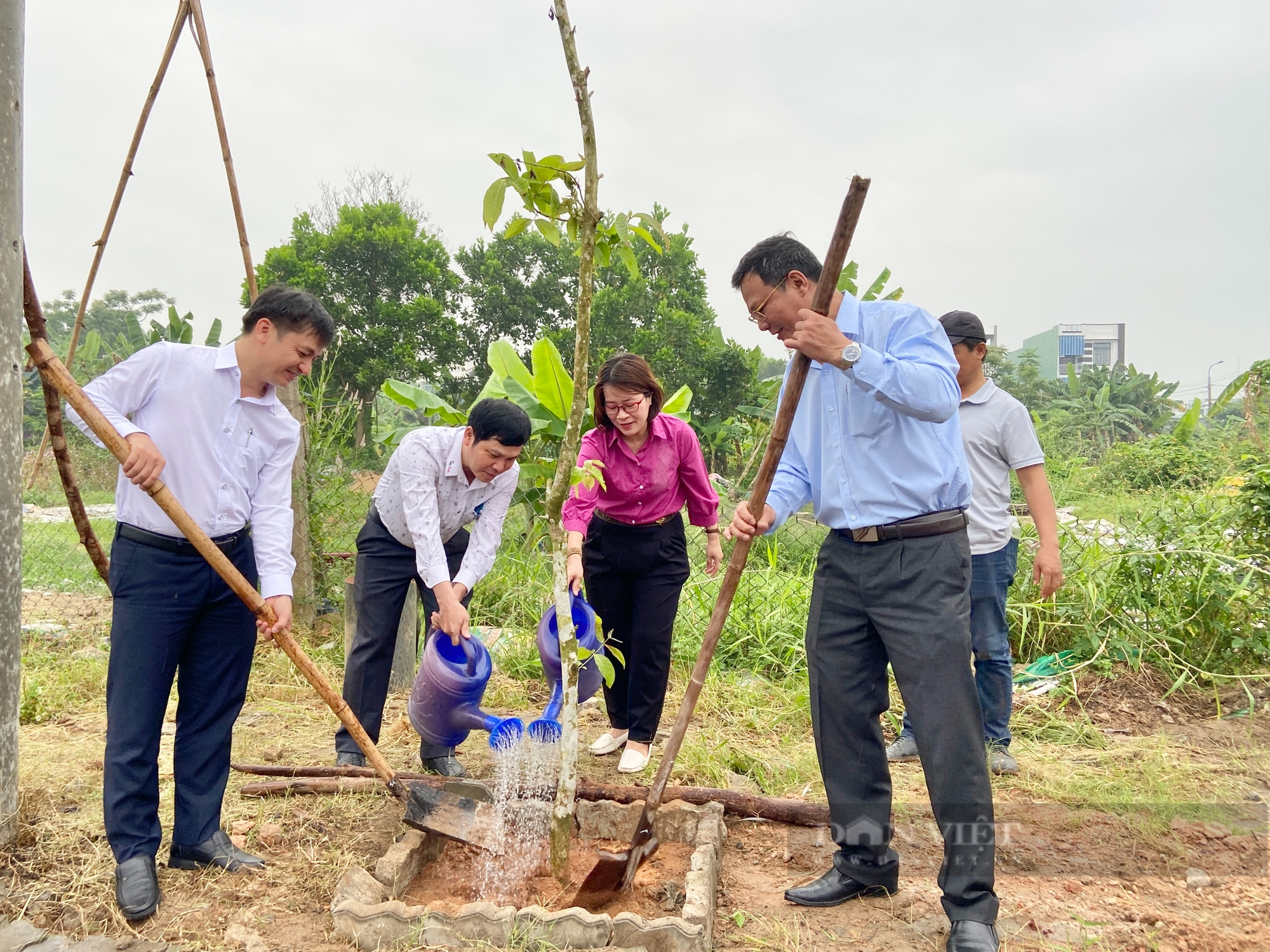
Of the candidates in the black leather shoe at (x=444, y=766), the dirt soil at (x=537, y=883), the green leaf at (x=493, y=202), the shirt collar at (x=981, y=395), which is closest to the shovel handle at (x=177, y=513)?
the dirt soil at (x=537, y=883)

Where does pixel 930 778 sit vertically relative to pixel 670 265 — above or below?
below

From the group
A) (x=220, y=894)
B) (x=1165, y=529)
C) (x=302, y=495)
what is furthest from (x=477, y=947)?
(x=1165, y=529)

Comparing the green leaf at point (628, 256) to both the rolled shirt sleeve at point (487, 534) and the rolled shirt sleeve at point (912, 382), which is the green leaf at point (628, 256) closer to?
the rolled shirt sleeve at point (912, 382)

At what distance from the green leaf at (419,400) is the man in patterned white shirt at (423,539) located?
328 centimetres

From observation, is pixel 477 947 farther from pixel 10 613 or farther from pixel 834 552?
pixel 10 613

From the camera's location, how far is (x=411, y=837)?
111 inches

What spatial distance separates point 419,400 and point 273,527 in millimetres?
4208

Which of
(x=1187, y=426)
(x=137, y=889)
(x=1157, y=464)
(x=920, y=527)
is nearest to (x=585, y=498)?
(x=920, y=527)

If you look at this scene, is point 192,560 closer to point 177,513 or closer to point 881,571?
point 177,513

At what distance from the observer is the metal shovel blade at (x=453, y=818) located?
9.02 ft

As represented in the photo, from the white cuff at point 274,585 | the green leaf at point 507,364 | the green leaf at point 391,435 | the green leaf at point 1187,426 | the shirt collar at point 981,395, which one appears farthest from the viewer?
the green leaf at point 1187,426

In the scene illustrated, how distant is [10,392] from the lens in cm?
280

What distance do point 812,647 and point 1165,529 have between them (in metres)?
3.68

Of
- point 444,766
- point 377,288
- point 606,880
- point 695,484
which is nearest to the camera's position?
point 606,880
